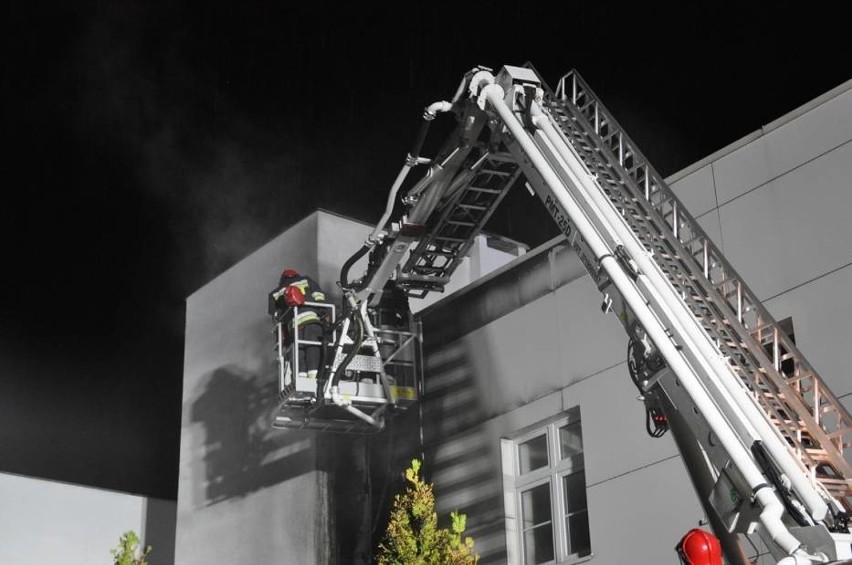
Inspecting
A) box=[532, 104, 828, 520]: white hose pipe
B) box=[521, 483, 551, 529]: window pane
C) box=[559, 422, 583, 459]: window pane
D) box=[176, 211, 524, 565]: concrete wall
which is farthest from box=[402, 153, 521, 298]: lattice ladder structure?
box=[521, 483, 551, 529]: window pane

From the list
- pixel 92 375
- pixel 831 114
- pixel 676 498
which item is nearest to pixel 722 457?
pixel 676 498

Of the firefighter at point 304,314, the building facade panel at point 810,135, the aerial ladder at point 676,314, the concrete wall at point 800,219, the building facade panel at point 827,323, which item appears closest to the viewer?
the aerial ladder at point 676,314

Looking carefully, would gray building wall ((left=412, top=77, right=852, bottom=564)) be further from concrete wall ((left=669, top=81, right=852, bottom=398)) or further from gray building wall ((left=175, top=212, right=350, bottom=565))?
gray building wall ((left=175, top=212, right=350, bottom=565))

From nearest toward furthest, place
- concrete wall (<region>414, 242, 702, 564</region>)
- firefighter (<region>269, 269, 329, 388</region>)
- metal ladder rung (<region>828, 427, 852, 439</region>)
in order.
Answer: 1. metal ladder rung (<region>828, 427, 852, 439</region>)
2. concrete wall (<region>414, 242, 702, 564</region>)
3. firefighter (<region>269, 269, 329, 388</region>)

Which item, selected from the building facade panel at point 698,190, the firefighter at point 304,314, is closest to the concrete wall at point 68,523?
the firefighter at point 304,314

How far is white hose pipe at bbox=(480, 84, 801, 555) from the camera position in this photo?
6746mm

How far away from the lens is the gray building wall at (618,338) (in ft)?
32.8

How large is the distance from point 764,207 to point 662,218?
72.2 inches

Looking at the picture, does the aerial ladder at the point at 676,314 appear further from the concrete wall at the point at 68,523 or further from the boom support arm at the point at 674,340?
the concrete wall at the point at 68,523

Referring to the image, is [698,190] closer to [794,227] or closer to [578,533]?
[794,227]

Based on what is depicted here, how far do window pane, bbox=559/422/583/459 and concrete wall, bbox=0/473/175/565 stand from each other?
933 cm

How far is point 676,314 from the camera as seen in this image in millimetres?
7891

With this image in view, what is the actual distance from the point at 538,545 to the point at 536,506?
40cm

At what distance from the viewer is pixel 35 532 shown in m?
18.6
